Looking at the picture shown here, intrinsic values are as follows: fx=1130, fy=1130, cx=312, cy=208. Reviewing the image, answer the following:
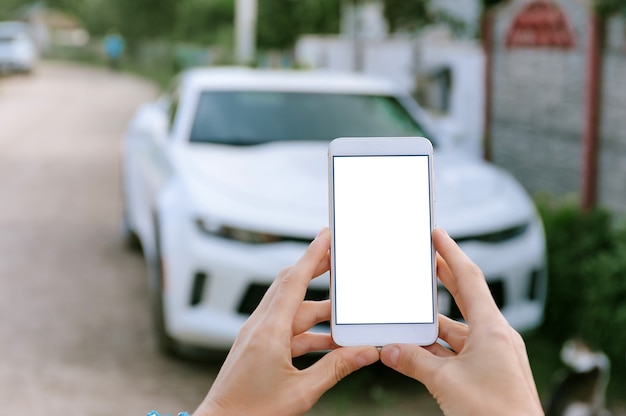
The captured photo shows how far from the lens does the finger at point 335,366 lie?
1373 mm

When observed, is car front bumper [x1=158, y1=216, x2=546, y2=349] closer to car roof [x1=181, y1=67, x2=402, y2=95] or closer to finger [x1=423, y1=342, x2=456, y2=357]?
car roof [x1=181, y1=67, x2=402, y2=95]

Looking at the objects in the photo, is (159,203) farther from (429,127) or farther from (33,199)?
(33,199)

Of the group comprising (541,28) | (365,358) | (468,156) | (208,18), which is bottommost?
(208,18)

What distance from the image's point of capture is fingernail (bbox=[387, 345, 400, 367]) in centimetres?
144

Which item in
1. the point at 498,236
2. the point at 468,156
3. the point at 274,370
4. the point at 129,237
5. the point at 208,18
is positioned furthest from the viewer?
the point at 208,18

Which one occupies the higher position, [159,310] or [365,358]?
[365,358]

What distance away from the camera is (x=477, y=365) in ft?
4.14

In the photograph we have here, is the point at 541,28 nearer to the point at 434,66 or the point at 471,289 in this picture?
the point at 434,66

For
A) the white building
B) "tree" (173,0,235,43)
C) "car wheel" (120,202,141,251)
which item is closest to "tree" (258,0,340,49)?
"tree" (173,0,235,43)

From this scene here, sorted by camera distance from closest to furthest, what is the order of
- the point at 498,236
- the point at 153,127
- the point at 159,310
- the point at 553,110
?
1. the point at 498,236
2. the point at 159,310
3. the point at 153,127
4. the point at 553,110

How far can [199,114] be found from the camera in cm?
697

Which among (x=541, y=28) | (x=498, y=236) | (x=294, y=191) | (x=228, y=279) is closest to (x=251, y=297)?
(x=228, y=279)

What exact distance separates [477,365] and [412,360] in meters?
0.15

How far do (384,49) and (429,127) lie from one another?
→ 30.4 ft
